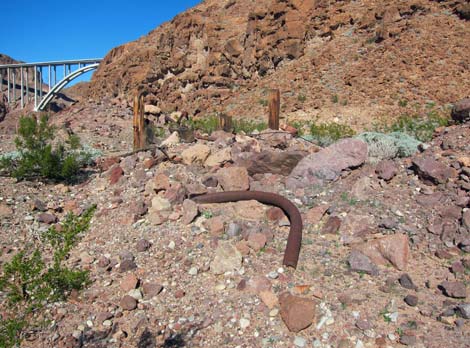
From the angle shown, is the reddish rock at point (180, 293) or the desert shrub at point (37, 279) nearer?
the desert shrub at point (37, 279)

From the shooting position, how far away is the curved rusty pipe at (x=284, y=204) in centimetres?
394

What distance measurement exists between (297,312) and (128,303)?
1.47m

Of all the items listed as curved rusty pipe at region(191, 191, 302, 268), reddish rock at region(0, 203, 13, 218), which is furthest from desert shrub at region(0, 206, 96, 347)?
reddish rock at region(0, 203, 13, 218)

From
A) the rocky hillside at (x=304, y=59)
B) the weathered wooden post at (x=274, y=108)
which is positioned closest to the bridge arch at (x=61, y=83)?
the rocky hillside at (x=304, y=59)

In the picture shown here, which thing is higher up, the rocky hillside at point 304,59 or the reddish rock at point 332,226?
the rocky hillside at point 304,59

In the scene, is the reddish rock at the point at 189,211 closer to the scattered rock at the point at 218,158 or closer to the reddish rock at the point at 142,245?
the reddish rock at the point at 142,245

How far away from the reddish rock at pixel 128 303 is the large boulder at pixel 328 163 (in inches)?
105

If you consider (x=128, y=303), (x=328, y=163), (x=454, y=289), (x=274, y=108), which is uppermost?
(x=274, y=108)

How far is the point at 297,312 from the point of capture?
3184 mm

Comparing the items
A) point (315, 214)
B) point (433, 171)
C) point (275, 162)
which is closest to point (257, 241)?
point (315, 214)

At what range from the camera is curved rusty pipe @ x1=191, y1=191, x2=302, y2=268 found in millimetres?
3940

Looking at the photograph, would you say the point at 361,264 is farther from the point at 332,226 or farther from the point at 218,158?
Answer: the point at 218,158

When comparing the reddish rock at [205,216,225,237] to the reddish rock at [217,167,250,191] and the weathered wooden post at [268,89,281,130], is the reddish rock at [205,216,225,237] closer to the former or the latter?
the reddish rock at [217,167,250,191]

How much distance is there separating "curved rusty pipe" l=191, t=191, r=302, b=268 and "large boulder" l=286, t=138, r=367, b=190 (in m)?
0.60
